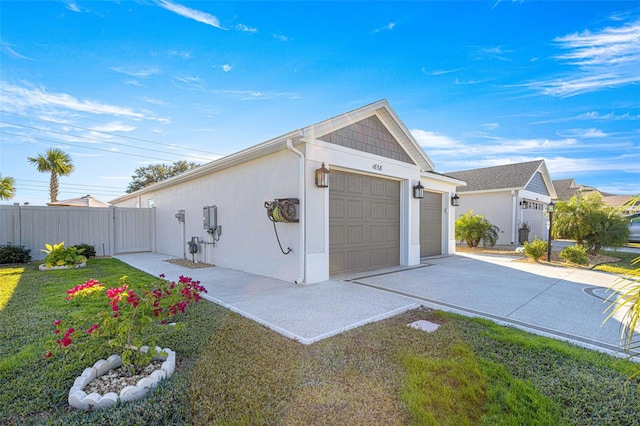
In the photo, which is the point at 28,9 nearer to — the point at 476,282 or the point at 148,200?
the point at 148,200

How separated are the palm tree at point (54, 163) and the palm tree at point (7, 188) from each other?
2308 millimetres

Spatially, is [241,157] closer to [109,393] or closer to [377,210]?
[377,210]

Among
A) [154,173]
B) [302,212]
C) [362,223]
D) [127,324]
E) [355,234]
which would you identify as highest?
[154,173]

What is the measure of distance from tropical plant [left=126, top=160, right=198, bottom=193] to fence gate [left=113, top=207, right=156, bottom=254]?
1941 centimetres

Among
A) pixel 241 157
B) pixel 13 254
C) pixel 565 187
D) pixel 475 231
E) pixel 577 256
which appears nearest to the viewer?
pixel 241 157

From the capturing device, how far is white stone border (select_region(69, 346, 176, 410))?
2246mm

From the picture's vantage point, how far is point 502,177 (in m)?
16.8

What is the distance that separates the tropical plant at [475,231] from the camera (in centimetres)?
1355

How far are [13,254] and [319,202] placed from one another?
1069 centimetres

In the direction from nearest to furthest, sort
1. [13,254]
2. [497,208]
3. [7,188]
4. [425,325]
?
[425,325] < [13,254] < [497,208] < [7,188]

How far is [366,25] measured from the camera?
745 cm

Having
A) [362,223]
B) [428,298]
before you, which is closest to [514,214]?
[362,223]

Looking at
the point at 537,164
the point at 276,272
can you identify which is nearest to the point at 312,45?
the point at 276,272

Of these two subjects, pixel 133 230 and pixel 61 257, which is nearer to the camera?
pixel 61 257
